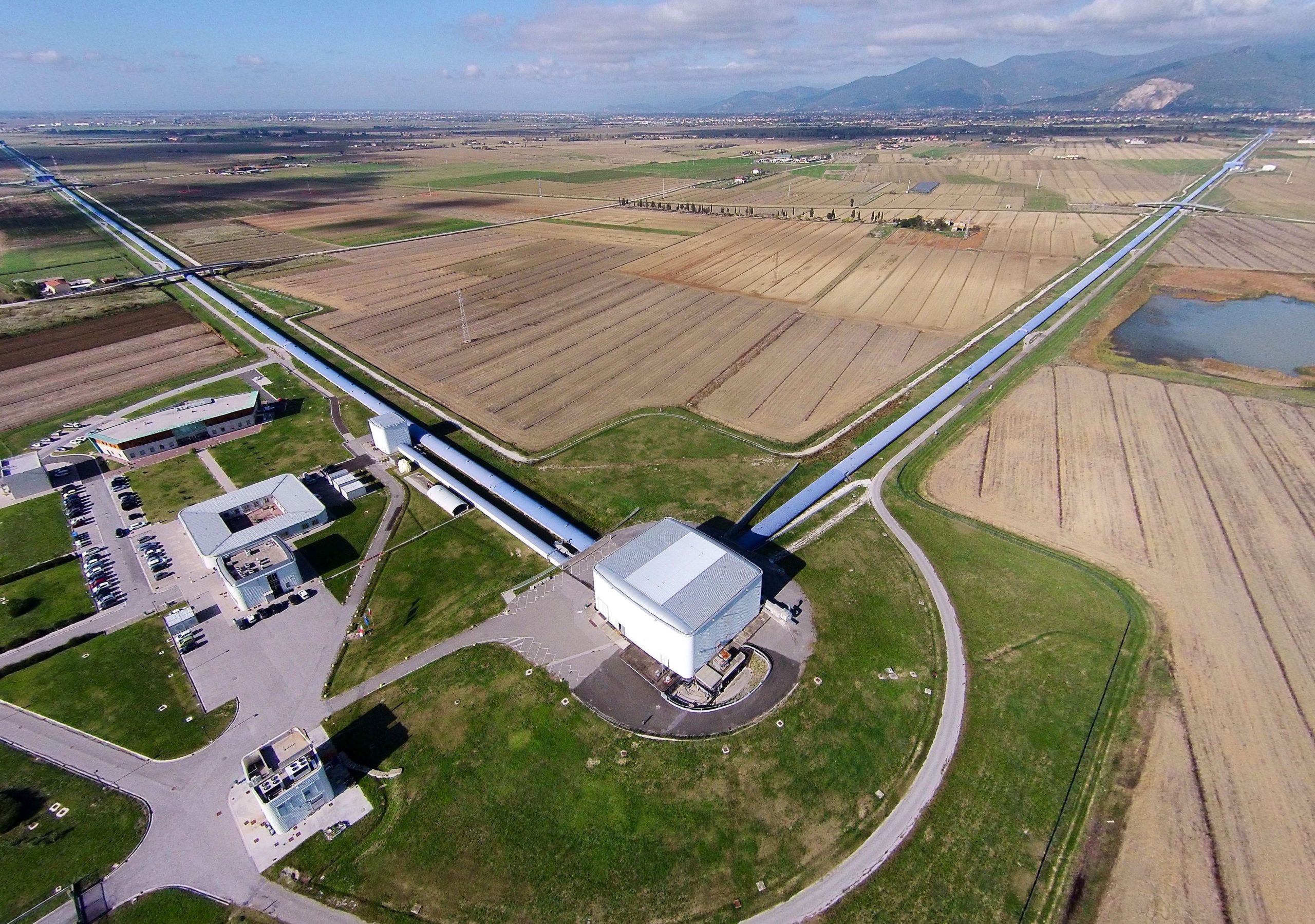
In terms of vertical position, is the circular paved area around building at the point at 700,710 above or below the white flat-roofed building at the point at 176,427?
below

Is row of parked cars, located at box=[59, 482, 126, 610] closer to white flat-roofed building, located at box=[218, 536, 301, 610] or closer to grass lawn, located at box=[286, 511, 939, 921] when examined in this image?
white flat-roofed building, located at box=[218, 536, 301, 610]

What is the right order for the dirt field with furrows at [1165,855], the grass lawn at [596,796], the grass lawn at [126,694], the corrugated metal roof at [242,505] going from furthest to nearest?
the corrugated metal roof at [242,505]
the grass lawn at [126,694]
the grass lawn at [596,796]
the dirt field with furrows at [1165,855]

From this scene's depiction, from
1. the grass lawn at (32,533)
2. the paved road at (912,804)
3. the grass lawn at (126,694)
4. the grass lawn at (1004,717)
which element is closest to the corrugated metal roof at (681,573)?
the paved road at (912,804)

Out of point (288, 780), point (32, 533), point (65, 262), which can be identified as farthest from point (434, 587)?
point (65, 262)

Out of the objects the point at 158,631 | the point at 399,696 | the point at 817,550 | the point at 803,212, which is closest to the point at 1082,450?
the point at 817,550

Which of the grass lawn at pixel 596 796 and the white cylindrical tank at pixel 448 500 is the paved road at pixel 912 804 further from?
the white cylindrical tank at pixel 448 500

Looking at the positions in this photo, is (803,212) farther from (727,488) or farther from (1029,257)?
(727,488)

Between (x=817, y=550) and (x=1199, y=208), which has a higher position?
(x=1199, y=208)
